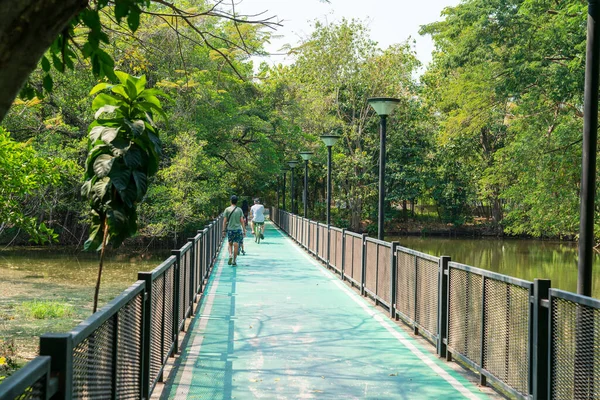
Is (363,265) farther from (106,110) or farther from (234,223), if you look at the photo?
(106,110)

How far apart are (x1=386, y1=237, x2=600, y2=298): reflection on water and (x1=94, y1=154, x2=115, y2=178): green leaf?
60.4ft

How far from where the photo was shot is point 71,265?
30.0 metres

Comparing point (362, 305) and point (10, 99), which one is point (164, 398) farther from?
point (362, 305)

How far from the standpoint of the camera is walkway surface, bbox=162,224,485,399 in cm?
689

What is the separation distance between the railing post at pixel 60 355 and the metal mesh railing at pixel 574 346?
12.2 feet

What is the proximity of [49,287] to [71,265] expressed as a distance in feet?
24.0

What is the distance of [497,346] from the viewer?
6840mm

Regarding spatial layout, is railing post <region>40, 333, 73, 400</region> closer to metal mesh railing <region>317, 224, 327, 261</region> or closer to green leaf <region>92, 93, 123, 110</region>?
green leaf <region>92, 93, 123, 110</region>

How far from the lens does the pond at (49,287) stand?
15.2 metres

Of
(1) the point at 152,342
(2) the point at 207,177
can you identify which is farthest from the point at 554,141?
(1) the point at 152,342

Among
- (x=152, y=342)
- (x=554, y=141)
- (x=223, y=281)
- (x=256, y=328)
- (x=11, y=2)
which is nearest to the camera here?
(x=11, y=2)

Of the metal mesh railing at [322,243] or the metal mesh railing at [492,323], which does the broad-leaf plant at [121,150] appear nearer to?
the metal mesh railing at [492,323]

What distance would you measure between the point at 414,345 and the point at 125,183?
175 inches

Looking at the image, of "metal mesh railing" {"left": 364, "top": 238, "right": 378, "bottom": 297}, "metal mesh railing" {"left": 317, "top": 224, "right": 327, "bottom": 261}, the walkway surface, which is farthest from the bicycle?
"metal mesh railing" {"left": 364, "top": 238, "right": 378, "bottom": 297}
